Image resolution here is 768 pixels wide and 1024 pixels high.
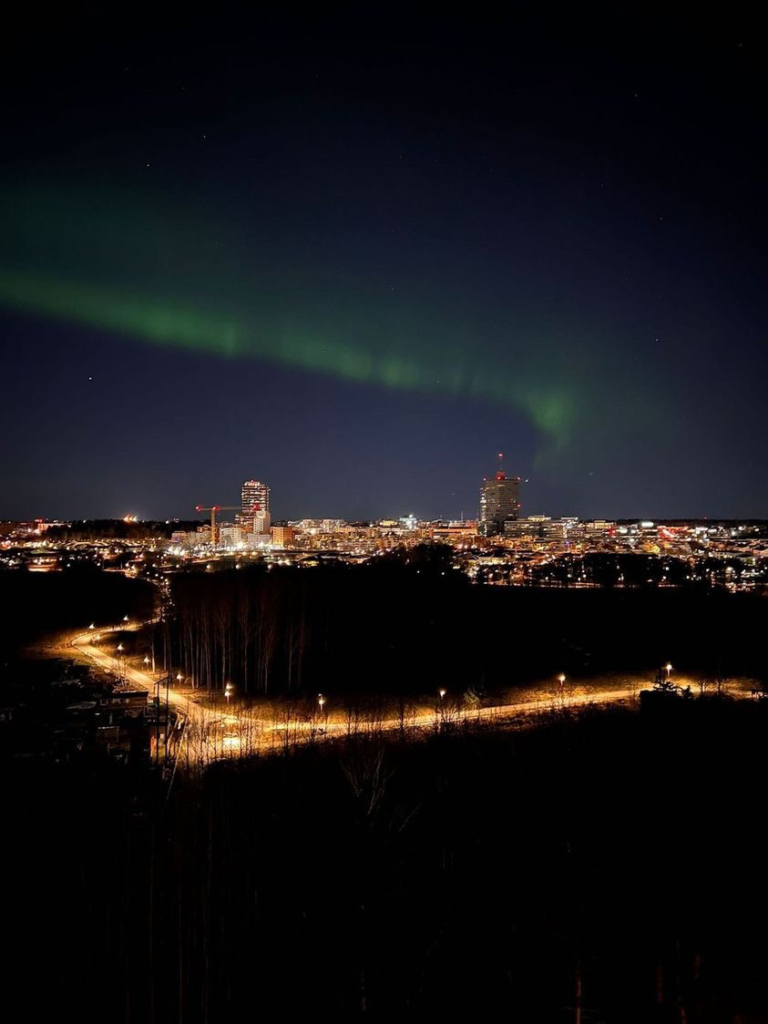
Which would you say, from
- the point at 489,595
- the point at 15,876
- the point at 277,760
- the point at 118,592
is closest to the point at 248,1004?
the point at 15,876

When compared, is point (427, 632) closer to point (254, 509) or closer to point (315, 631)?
Result: point (315, 631)

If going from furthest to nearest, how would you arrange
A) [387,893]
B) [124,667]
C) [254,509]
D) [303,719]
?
[254,509] → [124,667] → [303,719] → [387,893]

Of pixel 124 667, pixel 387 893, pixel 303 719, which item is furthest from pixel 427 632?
pixel 387 893

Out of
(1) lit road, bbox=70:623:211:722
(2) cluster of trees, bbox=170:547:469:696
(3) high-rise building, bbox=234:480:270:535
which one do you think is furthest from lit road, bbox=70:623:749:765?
(3) high-rise building, bbox=234:480:270:535

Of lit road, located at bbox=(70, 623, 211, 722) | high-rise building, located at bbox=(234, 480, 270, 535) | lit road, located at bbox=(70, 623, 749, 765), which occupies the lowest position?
lit road, located at bbox=(70, 623, 749, 765)

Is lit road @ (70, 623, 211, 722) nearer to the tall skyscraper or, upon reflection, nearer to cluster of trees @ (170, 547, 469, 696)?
cluster of trees @ (170, 547, 469, 696)

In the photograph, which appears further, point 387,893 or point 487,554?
point 487,554

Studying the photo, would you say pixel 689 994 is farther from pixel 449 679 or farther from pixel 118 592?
pixel 118 592
